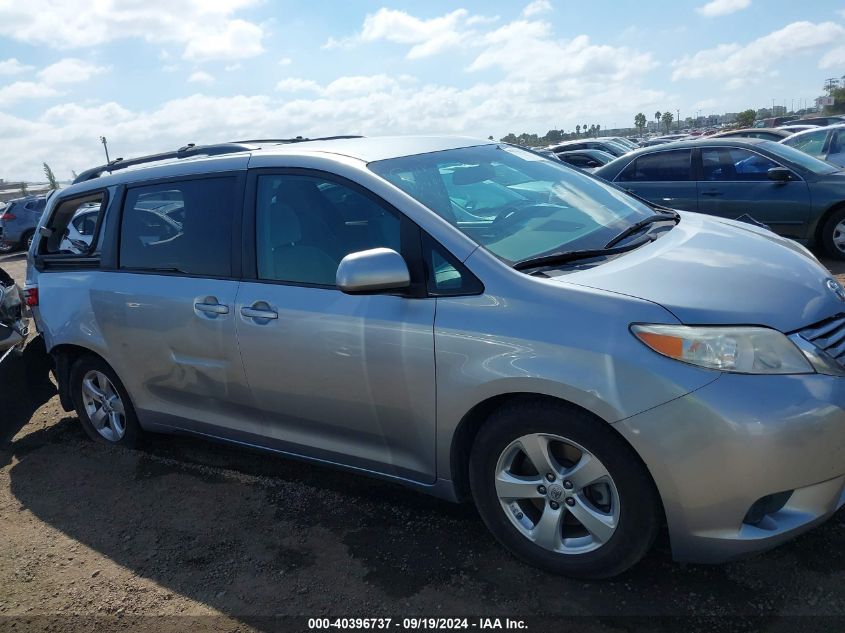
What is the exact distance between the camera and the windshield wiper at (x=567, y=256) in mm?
2840

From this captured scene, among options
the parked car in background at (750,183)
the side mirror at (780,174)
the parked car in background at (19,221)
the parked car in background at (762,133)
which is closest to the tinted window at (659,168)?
the parked car in background at (750,183)

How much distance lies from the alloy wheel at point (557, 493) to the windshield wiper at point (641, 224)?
0.99 meters

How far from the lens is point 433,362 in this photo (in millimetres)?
2834

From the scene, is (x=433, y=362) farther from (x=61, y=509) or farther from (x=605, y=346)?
(x=61, y=509)

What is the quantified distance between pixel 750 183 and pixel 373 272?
6663mm

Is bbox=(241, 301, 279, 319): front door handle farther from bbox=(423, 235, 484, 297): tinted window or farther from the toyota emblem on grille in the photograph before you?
the toyota emblem on grille

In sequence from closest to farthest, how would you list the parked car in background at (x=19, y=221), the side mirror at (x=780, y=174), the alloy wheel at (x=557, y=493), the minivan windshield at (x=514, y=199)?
the alloy wheel at (x=557, y=493), the minivan windshield at (x=514, y=199), the side mirror at (x=780, y=174), the parked car in background at (x=19, y=221)

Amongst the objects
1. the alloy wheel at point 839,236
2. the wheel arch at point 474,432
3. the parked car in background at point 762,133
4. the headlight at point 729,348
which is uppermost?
the headlight at point 729,348

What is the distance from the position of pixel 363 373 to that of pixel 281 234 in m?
0.85

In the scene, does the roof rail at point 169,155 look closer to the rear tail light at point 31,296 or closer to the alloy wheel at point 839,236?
the rear tail light at point 31,296

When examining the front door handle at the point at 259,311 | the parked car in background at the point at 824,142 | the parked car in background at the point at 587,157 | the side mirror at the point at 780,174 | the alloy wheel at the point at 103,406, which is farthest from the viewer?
the parked car in background at the point at 587,157

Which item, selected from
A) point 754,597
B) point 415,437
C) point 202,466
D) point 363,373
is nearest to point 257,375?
point 363,373

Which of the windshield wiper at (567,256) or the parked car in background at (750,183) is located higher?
the windshield wiper at (567,256)

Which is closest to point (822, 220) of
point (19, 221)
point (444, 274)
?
point (444, 274)
